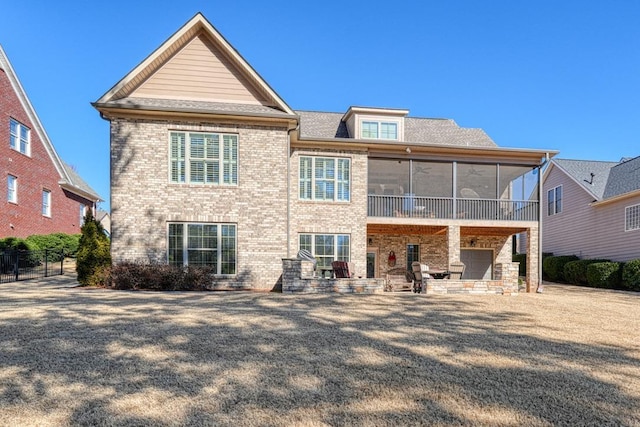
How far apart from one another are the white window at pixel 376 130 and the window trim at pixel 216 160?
6197 mm

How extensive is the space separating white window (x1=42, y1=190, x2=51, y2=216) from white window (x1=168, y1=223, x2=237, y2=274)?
1496cm

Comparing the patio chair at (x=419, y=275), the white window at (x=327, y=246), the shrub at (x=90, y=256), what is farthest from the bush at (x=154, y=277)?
the patio chair at (x=419, y=275)

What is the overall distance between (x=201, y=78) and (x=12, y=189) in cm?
1380

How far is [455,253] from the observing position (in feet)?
50.9

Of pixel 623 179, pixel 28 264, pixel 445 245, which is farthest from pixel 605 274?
pixel 28 264

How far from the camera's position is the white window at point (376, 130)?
56.2 feet

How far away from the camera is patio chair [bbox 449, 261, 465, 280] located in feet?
43.2

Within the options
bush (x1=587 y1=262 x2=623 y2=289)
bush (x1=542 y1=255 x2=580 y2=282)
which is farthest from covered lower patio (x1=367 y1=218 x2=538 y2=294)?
bush (x1=542 y1=255 x2=580 y2=282)

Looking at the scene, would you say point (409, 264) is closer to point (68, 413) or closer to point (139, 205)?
point (139, 205)

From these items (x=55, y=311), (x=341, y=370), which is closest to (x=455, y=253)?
(x=341, y=370)

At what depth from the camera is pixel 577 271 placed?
19.9 m

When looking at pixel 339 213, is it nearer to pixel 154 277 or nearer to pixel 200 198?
pixel 200 198

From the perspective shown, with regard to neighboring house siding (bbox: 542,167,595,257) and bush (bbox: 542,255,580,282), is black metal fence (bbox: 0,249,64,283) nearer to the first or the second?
bush (bbox: 542,255,580,282)

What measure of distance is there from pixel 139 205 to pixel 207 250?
8.45ft
